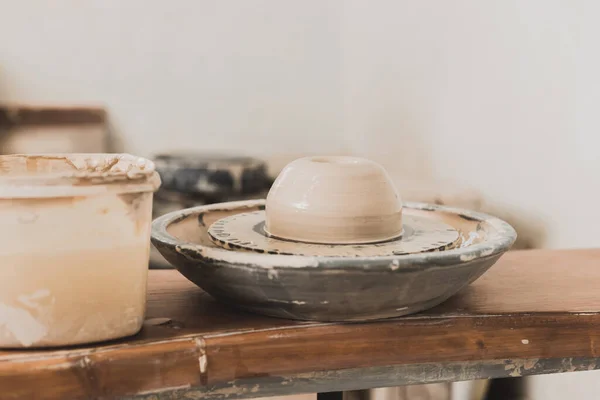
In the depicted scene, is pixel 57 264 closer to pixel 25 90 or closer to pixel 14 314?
pixel 14 314

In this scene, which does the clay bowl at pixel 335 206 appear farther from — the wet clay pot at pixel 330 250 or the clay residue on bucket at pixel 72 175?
the clay residue on bucket at pixel 72 175

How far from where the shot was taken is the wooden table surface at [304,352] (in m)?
0.49

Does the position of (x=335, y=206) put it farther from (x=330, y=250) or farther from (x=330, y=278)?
(x=330, y=278)

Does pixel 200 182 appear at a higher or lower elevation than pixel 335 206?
lower

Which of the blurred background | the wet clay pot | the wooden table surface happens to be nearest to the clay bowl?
the wet clay pot

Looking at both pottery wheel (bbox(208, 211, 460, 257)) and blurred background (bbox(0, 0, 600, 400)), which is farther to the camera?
blurred background (bbox(0, 0, 600, 400))

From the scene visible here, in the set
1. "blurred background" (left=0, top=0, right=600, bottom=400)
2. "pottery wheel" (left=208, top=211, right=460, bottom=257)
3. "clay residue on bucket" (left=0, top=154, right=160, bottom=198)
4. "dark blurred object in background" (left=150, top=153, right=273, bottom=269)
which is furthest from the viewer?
"dark blurred object in background" (left=150, top=153, right=273, bottom=269)

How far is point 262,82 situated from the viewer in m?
2.72

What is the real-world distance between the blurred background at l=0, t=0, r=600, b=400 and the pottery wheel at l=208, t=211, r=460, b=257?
1.96 feet

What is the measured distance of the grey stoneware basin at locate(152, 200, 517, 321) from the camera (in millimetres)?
499

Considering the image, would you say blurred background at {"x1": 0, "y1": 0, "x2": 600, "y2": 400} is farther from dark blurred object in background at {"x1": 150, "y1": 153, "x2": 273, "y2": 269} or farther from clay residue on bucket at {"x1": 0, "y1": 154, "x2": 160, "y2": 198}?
clay residue on bucket at {"x1": 0, "y1": 154, "x2": 160, "y2": 198}

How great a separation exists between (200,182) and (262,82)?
3.56ft

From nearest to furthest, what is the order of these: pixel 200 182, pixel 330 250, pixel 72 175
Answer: pixel 72 175 < pixel 330 250 < pixel 200 182

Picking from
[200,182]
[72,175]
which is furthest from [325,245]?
[200,182]
